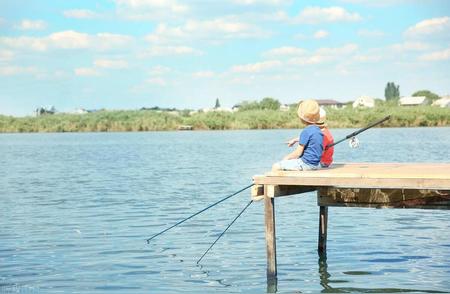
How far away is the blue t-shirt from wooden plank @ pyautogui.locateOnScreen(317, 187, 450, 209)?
90 cm

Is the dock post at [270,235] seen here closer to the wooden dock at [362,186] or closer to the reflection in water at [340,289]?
the wooden dock at [362,186]

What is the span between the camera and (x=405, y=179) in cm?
1063

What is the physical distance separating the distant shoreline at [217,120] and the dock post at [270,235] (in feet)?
219

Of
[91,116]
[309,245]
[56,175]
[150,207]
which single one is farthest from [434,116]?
[309,245]

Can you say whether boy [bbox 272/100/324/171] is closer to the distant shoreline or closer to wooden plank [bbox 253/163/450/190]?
wooden plank [bbox 253/163/450/190]

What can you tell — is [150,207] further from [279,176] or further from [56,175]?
[56,175]

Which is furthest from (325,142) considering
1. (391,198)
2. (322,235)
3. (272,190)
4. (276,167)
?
(322,235)

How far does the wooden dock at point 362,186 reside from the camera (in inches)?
420

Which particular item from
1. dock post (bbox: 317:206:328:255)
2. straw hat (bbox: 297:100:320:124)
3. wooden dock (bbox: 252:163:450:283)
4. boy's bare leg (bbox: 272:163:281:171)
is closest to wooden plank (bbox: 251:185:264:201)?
wooden dock (bbox: 252:163:450:283)

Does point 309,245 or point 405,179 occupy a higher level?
point 405,179

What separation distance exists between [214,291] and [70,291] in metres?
1.99

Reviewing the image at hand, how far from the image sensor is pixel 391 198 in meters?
12.2

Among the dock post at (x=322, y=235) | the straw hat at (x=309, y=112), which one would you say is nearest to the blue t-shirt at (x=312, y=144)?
the straw hat at (x=309, y=112)

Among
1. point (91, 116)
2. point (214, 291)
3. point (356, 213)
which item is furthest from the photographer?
point (91, 116)
